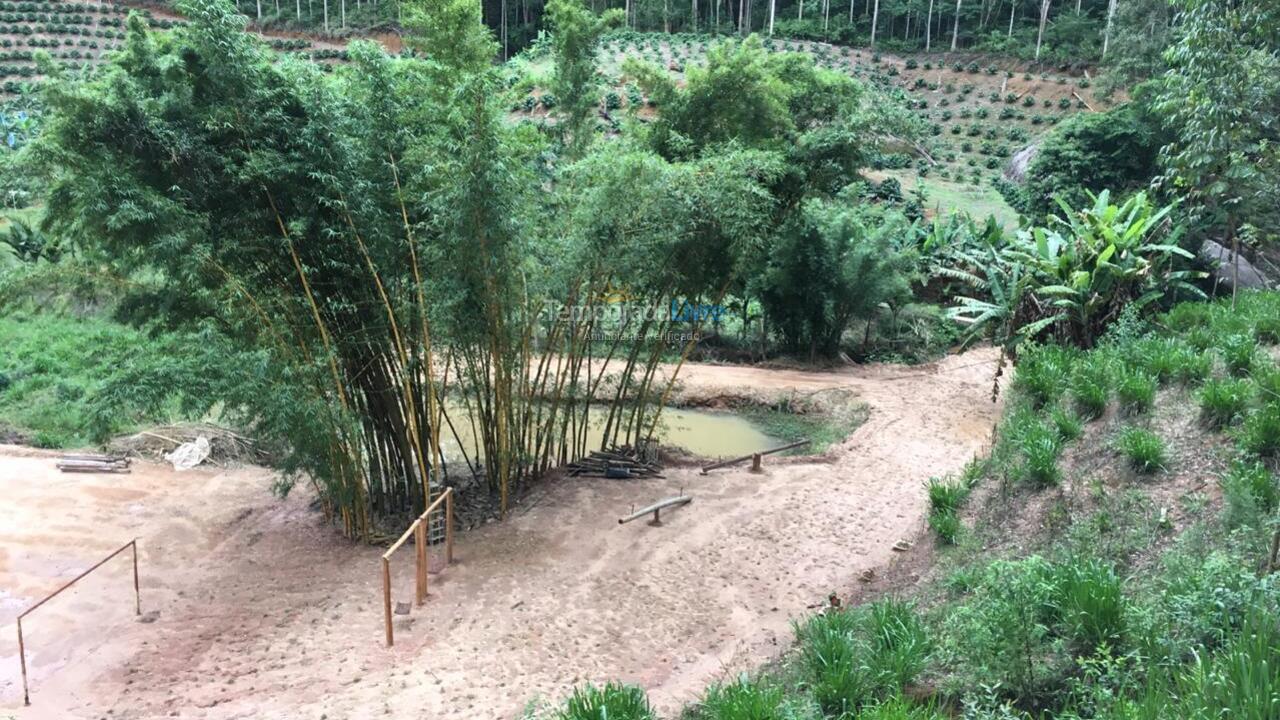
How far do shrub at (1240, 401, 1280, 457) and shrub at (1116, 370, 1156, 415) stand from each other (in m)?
0.83

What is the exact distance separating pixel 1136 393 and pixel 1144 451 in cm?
64

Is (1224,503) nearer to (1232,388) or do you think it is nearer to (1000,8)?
(1232,388)

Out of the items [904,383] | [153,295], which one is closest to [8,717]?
[153,295]

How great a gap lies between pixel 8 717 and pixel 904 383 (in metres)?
11.2

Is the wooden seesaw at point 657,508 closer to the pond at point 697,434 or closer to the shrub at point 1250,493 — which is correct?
the pond at point 697,434

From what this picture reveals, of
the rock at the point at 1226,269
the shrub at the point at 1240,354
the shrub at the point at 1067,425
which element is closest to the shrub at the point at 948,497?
the shrub at the point at 1067,425

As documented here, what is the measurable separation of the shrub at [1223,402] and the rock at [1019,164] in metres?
20.1

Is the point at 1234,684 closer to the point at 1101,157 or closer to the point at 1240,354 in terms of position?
the point at 1240,354

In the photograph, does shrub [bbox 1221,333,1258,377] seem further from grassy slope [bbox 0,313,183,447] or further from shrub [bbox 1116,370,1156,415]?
grassy slope [bbox 0,313,183,447]

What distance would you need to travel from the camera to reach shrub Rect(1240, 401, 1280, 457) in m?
3.96

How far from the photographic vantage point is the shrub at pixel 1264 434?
396 cm

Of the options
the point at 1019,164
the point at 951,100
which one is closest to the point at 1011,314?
the point at 1019,164

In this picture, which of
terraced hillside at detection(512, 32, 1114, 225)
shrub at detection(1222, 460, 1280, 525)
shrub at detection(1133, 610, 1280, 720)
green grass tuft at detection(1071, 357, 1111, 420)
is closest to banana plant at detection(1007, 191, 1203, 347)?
green grass tuft at detection(1071, 357, 1111, 420)

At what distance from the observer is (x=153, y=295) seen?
5.91m
